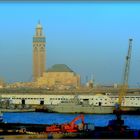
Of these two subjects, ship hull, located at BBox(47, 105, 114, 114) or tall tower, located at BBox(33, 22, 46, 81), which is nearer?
Answer: tall tower, located at BBox(33, 22, 46, 81)

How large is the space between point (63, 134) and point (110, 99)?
56.1ft

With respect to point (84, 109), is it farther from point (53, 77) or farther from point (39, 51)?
point (39, 51)

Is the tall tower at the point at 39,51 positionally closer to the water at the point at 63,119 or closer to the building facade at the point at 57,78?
the building facade at the point at 57,78

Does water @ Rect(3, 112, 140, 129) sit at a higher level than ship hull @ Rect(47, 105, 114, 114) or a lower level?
lower

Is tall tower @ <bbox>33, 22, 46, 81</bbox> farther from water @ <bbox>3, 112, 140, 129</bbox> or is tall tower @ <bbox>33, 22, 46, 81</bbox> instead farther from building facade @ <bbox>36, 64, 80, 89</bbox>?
water @ <bbox>3, 112, 140, 129</bbox>

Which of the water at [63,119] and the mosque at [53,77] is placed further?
the mosque at [53,77]

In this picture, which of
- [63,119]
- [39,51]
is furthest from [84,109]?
[39,51]

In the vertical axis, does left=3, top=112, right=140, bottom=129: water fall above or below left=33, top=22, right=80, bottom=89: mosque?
below

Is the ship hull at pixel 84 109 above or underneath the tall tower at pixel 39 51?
underneath

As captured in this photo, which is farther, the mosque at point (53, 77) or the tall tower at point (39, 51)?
the mosque at point (53, 77)

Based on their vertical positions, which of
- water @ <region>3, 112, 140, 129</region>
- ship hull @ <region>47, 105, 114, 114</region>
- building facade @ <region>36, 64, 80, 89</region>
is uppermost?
building facade @ <region>36, 64, 80, 89</region>

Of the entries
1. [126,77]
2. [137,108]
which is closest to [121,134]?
[126,77]

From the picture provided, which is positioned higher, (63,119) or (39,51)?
(39,51)

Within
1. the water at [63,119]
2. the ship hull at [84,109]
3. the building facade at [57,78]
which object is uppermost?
the building facade at [57,78]
